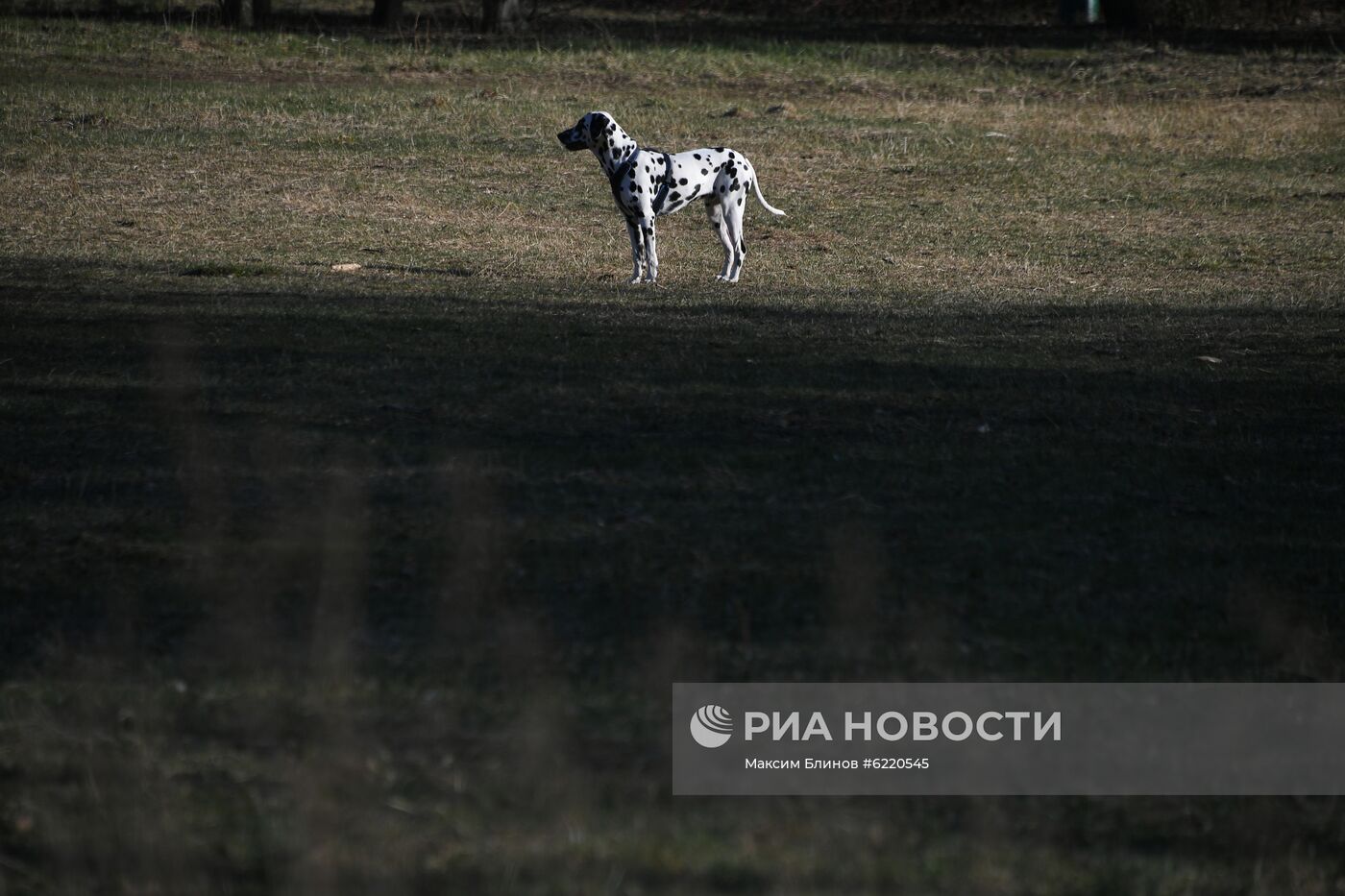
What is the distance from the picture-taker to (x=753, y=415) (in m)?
9.52

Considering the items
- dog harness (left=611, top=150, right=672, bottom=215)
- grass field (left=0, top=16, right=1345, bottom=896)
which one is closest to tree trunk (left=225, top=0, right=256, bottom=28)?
grass field (left=0, top=16, right=1345, bottom=896)

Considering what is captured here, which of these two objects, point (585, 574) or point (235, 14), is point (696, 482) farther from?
point (235, 14)

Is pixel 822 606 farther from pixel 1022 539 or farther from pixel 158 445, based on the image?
pixel 158 445

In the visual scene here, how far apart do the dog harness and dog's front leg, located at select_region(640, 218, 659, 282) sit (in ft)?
0.53

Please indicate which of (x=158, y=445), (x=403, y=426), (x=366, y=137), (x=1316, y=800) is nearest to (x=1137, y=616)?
(x=1316, y=800)

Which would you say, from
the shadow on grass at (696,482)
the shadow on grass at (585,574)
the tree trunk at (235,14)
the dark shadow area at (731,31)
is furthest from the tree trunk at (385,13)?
the shadow on grass at (585,574)

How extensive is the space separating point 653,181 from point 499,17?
2406 cm

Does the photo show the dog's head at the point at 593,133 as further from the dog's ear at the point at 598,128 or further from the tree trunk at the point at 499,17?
the tree trunk at the point at 499,17

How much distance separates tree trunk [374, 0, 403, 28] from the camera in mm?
37062

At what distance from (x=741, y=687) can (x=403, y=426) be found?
13.4ft

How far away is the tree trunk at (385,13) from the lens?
1459 inches

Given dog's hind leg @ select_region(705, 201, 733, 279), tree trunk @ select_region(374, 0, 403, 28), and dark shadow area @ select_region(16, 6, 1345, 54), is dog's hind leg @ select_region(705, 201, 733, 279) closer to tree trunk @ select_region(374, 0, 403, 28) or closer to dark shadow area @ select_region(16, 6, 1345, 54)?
dark shadow area @ select_region(16, 6, 1345, 54)

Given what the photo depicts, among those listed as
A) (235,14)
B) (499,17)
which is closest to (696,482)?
(235,14)

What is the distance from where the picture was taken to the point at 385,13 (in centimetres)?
3709
